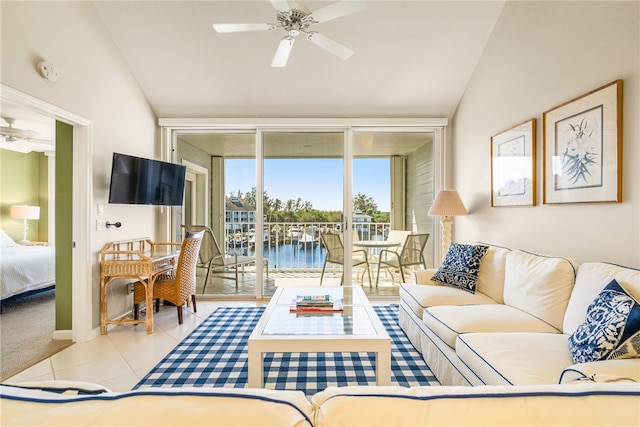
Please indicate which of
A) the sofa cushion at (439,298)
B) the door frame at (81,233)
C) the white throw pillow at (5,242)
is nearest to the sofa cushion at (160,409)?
the sofa cushion at (439,298)

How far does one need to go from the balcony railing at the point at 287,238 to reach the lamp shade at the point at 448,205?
96 cm

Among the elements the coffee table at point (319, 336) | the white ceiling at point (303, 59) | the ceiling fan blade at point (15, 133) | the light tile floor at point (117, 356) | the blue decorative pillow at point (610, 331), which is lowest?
the light tile floor at point (117, 356)

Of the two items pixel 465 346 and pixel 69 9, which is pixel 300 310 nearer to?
pixel 465 346

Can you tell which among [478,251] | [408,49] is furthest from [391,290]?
[408,49]

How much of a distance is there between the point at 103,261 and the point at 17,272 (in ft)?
5.26

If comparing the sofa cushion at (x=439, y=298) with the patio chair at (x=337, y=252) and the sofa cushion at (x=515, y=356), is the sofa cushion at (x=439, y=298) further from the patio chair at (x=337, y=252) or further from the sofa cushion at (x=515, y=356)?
the patio chair at (x=337, y=252)

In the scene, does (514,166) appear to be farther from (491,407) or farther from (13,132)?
(13,132)

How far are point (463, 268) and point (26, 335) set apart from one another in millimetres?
3987

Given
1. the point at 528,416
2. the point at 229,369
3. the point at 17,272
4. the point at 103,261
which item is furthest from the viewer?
the point at 17,272

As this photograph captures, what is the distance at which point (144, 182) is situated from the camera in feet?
11.1

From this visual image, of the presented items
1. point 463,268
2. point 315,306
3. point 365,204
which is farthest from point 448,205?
point 315,306

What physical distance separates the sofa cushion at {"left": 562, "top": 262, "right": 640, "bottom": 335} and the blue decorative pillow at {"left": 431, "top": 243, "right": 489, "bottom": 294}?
0.86 meters

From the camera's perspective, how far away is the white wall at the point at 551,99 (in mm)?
1871

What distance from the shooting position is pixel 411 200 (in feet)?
14.5
